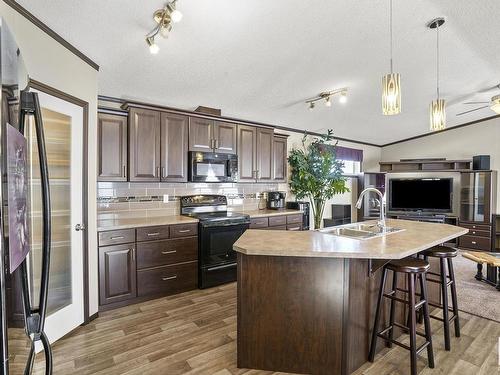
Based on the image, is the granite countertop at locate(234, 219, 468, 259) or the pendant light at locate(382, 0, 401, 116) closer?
the granite countertop at locate(234, 219, 468, 259)

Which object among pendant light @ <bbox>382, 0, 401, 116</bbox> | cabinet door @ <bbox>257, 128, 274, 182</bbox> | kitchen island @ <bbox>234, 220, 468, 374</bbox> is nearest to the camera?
kitchen island @ <bbox>234, 220, 468, 374</bbox>

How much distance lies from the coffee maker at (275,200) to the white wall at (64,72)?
9.45 feet

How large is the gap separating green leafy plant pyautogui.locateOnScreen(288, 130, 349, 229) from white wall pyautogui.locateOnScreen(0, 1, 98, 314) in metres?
3.35

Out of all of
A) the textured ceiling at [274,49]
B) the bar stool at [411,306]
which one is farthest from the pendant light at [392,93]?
the bar stool at [411,306]

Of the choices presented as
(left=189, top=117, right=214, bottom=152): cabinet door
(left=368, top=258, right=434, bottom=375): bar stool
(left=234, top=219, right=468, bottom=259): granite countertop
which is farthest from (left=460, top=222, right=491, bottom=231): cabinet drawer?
(left=189, top=117, right=214, bottom=152): cabinet door

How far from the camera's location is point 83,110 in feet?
8.34

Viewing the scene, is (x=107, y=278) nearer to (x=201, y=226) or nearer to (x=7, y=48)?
(x=201, y=226)

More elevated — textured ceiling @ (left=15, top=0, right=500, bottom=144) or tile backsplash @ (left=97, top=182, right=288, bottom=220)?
textured ceiling @ (left=15, top=0, right=500, bottom=144)

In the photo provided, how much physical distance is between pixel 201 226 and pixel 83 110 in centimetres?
175

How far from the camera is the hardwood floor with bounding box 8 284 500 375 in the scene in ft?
6.47

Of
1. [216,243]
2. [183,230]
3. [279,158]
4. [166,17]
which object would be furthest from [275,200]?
[166,17]

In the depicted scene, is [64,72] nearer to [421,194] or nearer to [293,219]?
[293,219]

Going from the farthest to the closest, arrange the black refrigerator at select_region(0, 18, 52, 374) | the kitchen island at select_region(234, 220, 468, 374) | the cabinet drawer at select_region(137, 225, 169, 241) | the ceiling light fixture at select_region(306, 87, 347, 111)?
the ceiling light fixture at select_region(306, 87, 347, 111)
the cabinet drawer at select_region(137, 225, 169, 241)
the kitchen island at select_region(234, 220, 468, 374)
the black refrigerator at select_region(0, 18, 52, 374)

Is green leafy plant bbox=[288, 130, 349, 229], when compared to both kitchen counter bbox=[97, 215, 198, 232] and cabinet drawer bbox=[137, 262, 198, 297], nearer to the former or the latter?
kitchen counter bbox=[97, 215, 198, 232]
